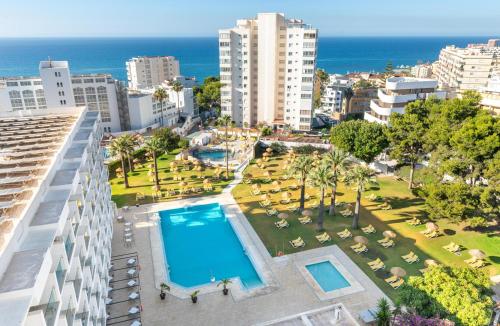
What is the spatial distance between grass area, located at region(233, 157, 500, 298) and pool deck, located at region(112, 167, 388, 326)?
4.52 feet

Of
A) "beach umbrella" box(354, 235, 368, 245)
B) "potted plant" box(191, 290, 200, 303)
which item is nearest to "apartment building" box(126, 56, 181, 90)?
"beach umbrella" box(354, 235, 368, 245)

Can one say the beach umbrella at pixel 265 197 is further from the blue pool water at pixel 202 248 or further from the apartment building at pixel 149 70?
the apartment building at pixel 149 70

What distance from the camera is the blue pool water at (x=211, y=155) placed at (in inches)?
2428

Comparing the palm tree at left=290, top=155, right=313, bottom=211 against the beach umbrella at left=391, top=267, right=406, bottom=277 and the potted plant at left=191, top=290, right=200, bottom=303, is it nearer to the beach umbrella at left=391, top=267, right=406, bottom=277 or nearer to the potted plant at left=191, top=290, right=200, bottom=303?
the beach umbrella at left=391, top=267, right=406, bottom=277

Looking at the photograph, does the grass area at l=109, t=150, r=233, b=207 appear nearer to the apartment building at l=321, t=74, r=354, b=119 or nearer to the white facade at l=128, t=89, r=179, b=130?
the white facade at l=128, t=89, r=179, b=130

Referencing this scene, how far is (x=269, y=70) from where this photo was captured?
7612cm

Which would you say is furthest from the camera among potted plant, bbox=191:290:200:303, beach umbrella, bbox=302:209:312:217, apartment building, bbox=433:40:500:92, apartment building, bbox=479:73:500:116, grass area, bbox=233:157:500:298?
apartment building, bbox=433:40:500:92

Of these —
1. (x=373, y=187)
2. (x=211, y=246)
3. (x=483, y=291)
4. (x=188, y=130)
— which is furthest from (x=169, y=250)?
(x=188, y=130)

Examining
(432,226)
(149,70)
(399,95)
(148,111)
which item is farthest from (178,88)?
(432,226)

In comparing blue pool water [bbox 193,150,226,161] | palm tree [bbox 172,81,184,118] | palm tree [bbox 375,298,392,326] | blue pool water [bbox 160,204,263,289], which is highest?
palm tree [bbox 172,81,184,118]

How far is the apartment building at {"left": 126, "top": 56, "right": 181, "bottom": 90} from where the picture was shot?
115375 millimetres

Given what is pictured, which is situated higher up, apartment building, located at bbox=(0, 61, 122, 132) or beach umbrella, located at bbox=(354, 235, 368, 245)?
apartment building, located at bbox=(0, 61, 122, 132)

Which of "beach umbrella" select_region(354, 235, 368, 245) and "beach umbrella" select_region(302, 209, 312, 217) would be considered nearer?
"beach umbrella" select_region(354, 235, 368, 245)

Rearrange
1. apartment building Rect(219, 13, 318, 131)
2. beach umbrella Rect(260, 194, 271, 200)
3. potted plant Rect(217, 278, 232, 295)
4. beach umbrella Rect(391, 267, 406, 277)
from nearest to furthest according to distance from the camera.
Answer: potted plant Rect(217, 278, 232, 295) → beach umbrella Rect(391, 267, 406, 277) → beach umbrella Rect(260, 194, 271, 200) → apartment building Rect(219, 13, 318, 131)
